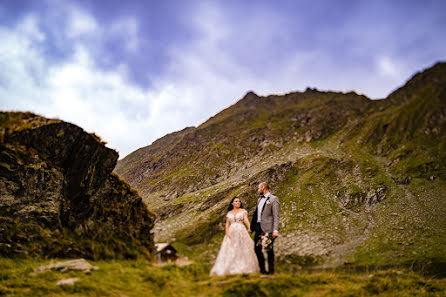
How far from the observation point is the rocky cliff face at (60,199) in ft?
44.4

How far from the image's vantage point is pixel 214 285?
8938 millimetres

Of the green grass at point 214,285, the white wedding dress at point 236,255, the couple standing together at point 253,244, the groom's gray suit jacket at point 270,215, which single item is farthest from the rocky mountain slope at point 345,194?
the green grass at point 214,285

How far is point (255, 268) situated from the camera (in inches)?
446

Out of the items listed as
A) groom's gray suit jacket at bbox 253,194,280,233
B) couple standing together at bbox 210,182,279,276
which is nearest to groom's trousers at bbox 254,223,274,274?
couple standing together at bbox 210,182,279,276

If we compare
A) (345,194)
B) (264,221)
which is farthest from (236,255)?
(345,194)

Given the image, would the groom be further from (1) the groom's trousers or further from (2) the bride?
(2) the bride

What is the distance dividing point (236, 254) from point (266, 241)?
143cm

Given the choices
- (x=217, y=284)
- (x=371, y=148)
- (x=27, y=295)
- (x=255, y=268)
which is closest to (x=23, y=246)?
(x=27, y=295)

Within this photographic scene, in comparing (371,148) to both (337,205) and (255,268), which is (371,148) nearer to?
(337,205)

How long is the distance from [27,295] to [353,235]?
401 ft

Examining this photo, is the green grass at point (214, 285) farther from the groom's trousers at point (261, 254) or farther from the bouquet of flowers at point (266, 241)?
the bouquet of flowers at point (266, 241)

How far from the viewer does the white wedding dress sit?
36.5 ft

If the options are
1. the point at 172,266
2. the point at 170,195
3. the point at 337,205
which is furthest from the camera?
the point at 170,195

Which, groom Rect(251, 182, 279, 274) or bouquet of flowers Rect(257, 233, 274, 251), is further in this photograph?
groom Rect(251, 182, 279, 274)
